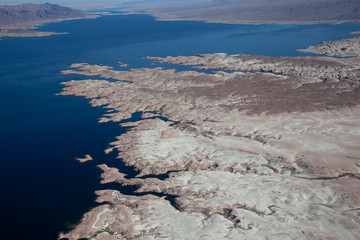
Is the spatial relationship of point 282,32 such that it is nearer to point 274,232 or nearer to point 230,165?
point 230,165

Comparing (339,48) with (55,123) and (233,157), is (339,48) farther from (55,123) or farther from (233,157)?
(55,123)

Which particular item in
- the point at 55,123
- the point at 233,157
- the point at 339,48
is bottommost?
the point at 233,157

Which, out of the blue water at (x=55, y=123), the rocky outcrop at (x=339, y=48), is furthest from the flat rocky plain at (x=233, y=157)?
the rocky outcrop at (x=339, y=48)

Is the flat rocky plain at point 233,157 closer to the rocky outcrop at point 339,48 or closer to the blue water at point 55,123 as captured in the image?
the blue water at point 55,123

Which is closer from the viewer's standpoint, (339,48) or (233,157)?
(233,157)

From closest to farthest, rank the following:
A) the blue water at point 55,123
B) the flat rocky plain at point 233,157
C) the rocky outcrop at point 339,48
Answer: the flat rocky plain at point 233,157
the blue water at point 55,123
the rocky outcrop at point 339,48

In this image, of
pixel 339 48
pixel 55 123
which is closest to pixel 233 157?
pixel 55 123

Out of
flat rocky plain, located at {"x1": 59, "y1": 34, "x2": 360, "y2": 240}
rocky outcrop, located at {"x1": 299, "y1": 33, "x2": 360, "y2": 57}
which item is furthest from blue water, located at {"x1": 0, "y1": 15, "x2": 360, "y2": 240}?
rocky outcrop, located at {"x1": 299, "y1": 33, "x2": 360, "y2": 57}
